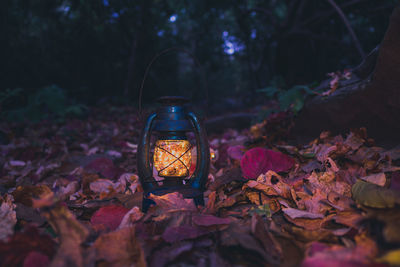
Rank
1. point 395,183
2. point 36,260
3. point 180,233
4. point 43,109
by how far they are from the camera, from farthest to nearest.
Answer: point 43,109 → point 395,183 → point 180,233 → point 36,260

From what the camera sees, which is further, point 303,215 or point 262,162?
point 262,162

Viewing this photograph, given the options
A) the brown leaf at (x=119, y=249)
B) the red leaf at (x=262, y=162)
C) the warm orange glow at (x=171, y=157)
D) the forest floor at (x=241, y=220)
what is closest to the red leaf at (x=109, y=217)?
the forest floor at (x=241, y=220)

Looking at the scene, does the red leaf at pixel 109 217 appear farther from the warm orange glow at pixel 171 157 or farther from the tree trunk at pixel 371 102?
the tree trunk at pixel 371 102

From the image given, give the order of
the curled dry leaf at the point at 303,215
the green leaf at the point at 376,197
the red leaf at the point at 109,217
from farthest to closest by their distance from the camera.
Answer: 1. the red leaf at the point at 109,217
2. the curled dry leaf at the point at 303,215
3. the green leaf at the point at 376,197

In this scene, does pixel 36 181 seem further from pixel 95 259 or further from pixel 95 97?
pixel 95 97

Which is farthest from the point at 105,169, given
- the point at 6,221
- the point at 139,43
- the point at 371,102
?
the point at 139,43

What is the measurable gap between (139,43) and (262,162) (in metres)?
10.5

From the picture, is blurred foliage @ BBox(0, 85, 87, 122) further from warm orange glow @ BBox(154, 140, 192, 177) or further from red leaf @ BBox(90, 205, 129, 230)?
red leaf @ BBox(90, 205, 129, 230)

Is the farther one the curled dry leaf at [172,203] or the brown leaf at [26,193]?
the brown leaf at [26,193]

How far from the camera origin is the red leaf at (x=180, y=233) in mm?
1074

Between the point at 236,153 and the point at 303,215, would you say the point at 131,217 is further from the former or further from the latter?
the point at 236,153

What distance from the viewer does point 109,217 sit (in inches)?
53.6

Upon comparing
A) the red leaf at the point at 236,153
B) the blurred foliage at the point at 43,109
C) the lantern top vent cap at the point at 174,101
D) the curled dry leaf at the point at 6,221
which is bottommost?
the curled dry leaf at the point at 6,221

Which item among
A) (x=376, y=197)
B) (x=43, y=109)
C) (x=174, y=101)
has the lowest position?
(x=376, y=197)
